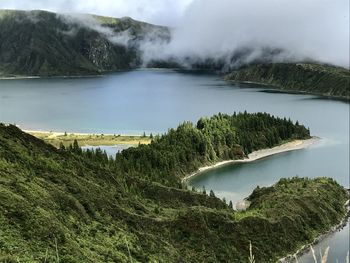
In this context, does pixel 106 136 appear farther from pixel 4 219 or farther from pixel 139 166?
pixel 4 219

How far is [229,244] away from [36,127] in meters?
122

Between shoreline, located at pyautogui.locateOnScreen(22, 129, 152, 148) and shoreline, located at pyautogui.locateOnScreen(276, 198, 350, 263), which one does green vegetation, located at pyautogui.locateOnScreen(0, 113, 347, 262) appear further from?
shoreline, located at pyautogui.locateOnScreen(22, 129, 152, 148)

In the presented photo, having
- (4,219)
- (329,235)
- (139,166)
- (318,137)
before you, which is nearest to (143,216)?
(4,219)

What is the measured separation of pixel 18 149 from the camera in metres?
58.1

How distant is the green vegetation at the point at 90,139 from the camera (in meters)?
136

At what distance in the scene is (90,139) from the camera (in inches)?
5605

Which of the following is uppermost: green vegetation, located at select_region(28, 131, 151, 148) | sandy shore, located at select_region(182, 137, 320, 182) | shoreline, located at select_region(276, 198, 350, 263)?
green vegetation, located at select_region(28, 131, 151, 148)

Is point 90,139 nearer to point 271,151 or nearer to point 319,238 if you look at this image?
point 271,151

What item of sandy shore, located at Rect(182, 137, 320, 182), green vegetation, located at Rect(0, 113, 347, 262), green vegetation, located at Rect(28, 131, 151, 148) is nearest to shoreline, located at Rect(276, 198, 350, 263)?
green vegetation, located at Rect(0, 113, 347, 262)

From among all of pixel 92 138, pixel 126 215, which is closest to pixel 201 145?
pixel 92 138

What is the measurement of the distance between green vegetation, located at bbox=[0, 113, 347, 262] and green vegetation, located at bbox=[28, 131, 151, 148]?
4554 centimetres

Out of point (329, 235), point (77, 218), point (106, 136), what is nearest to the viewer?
point (77, 218)

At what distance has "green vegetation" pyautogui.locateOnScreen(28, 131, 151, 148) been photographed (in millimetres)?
136375

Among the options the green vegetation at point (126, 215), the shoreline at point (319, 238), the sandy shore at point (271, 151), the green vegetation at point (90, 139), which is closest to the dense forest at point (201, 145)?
the sandy shore at point (271, 151)
